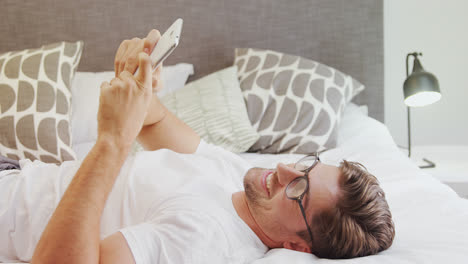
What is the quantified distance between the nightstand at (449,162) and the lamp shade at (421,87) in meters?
0.36

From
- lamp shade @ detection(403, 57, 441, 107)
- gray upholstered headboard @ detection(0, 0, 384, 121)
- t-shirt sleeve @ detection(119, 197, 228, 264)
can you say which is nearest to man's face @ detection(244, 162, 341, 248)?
t-shirt sleeve @ detection(119, 197, 228, 264)

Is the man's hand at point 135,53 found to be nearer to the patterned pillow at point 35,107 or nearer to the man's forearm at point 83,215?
the man's forearm at point 83,215

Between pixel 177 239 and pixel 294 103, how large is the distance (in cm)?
111

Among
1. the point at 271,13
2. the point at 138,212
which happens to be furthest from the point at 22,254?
the point at 271,13

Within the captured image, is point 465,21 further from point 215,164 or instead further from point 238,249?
point 238,249

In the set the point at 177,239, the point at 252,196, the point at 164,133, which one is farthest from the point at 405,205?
the point at 164,133

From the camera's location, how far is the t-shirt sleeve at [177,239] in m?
0.77

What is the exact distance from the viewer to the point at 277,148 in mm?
1731

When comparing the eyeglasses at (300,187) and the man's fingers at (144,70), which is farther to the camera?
the eyeglasses at (300,187)

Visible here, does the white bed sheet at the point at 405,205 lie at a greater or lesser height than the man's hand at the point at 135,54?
lesser

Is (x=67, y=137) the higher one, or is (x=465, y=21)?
(x=465, y=21)

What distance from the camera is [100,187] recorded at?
0.78 metres

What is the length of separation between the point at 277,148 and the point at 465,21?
1390mm

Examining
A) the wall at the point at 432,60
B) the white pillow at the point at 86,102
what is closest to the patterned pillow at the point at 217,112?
the white pillow at the point at 86,102
